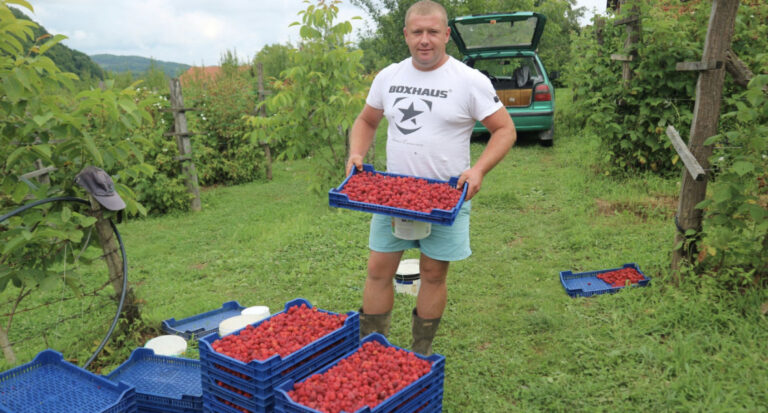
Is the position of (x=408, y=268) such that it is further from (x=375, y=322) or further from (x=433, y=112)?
(x=433, y=112)

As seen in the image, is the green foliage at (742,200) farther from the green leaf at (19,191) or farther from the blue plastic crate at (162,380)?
the green leaf at (19,191)

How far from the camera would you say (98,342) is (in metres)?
3.93

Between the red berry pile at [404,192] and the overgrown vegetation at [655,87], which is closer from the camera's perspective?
the red berry pile at [404,192]

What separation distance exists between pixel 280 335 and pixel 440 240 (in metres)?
1.05

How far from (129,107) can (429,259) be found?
80.7 inches

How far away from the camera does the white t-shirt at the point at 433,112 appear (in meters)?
3.01

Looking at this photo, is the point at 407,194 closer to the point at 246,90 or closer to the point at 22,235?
the point at 22,235

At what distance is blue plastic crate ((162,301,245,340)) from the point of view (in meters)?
4.06

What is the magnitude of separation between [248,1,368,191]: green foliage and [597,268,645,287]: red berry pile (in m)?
3.68

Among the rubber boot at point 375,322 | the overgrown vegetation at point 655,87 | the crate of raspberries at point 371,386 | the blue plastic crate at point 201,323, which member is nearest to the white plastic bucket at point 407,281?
the rubber boot at point 375,322

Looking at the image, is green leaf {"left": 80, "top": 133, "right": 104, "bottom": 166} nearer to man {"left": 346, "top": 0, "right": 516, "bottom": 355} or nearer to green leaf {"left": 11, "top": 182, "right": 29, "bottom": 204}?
green leaf {"left": 11, "top": 182, "right": 29, "bottom": 204}

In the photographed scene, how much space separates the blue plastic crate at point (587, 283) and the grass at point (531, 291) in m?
0.10

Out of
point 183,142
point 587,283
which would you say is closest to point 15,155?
point 587,283

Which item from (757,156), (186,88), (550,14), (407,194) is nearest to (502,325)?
(407,194)
